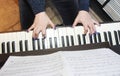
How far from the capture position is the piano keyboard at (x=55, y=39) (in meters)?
0.83

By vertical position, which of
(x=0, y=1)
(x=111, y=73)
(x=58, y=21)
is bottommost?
(x=111, y=73)

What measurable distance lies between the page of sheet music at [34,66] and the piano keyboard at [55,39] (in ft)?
0.76

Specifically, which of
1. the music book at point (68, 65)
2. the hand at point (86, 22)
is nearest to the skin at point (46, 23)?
the hand at point (86, 22)

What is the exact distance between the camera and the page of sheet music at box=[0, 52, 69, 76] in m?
0.48

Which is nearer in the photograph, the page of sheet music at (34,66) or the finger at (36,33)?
the page of sheet music at (34,66)

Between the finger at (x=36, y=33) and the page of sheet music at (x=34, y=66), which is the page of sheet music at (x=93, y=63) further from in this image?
the finger at (x=36, y=33)

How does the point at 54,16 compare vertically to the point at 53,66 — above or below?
above

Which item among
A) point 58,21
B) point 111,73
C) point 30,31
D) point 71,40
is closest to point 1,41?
point 30,31

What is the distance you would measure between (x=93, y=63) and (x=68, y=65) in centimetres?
6

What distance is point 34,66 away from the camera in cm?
52

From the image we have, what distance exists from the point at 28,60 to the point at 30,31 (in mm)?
281

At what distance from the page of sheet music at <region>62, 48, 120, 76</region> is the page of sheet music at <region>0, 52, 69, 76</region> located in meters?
0.02

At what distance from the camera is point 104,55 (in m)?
0.57

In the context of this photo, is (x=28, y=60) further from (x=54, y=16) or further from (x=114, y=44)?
(x=54, y=16)
